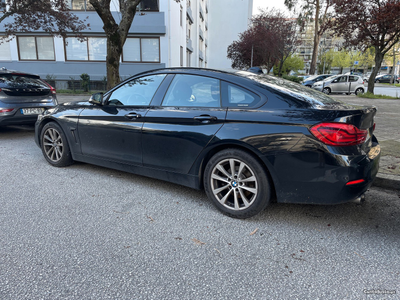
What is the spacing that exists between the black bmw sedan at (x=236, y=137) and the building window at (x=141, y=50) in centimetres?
1791

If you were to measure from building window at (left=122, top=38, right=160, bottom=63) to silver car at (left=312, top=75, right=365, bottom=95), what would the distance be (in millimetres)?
12630

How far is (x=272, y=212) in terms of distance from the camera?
3354 mm

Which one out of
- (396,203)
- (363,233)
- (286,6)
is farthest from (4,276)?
(286,6)

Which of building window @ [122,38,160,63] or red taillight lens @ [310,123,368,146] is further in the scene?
building window @ [122,38,160,63]

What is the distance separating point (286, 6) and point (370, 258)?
42.4 metres

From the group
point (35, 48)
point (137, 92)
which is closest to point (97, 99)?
point (137, 92)

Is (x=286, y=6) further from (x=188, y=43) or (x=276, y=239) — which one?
(x=276, y=239)

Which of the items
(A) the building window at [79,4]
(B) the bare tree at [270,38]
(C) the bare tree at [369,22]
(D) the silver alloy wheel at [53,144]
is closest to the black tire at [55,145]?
(D) the silver alloy wheel at [53,144]

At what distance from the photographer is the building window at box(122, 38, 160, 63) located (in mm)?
21031

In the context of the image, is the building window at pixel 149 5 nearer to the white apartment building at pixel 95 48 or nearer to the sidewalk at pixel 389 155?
the white apartment building at pixel 95 48

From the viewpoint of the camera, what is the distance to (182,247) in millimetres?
2648

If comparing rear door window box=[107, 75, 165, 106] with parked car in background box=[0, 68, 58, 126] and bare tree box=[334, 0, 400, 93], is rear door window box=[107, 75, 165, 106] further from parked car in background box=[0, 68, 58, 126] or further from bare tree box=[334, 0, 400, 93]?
bare tree box=[334, 0, 400, 93]

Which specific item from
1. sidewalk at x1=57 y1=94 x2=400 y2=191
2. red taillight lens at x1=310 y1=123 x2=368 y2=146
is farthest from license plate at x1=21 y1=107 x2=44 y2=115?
sidewalk at x1=57 y1=94 x2=400 y2=191

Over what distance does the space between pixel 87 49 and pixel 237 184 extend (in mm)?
21357
